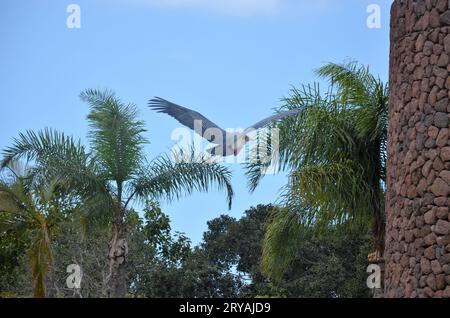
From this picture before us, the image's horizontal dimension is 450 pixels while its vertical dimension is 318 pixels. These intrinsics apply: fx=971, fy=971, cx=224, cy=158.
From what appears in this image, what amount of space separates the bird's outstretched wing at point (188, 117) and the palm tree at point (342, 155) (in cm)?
175

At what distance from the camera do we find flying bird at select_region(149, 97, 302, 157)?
12.8m

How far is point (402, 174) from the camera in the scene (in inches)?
445

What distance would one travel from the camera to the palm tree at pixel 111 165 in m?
13.1

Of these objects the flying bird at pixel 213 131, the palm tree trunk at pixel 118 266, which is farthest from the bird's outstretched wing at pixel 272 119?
the palm tree trunk at pixel 118 266

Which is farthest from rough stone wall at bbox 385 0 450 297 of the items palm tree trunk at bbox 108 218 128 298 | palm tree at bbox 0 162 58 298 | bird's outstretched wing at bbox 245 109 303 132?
palm tree at bbox 0 162 58 298

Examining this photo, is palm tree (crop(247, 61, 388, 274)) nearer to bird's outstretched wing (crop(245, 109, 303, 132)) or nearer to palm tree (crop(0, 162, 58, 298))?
bird's outstretched wing (crop(245, 109, 303, 132))

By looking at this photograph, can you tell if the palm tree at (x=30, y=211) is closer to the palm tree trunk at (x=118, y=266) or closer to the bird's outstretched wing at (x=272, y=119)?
the palm tree trunk at (x=118, y=266)

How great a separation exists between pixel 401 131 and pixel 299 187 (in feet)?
10.1

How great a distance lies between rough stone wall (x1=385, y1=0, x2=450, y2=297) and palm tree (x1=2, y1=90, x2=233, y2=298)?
2.81 metres

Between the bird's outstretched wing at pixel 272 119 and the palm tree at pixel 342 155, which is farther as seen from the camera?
the palm tree at pixel 342 155

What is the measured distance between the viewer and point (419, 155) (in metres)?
11.0

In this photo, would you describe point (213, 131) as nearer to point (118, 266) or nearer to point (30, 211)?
point (118, 266)
